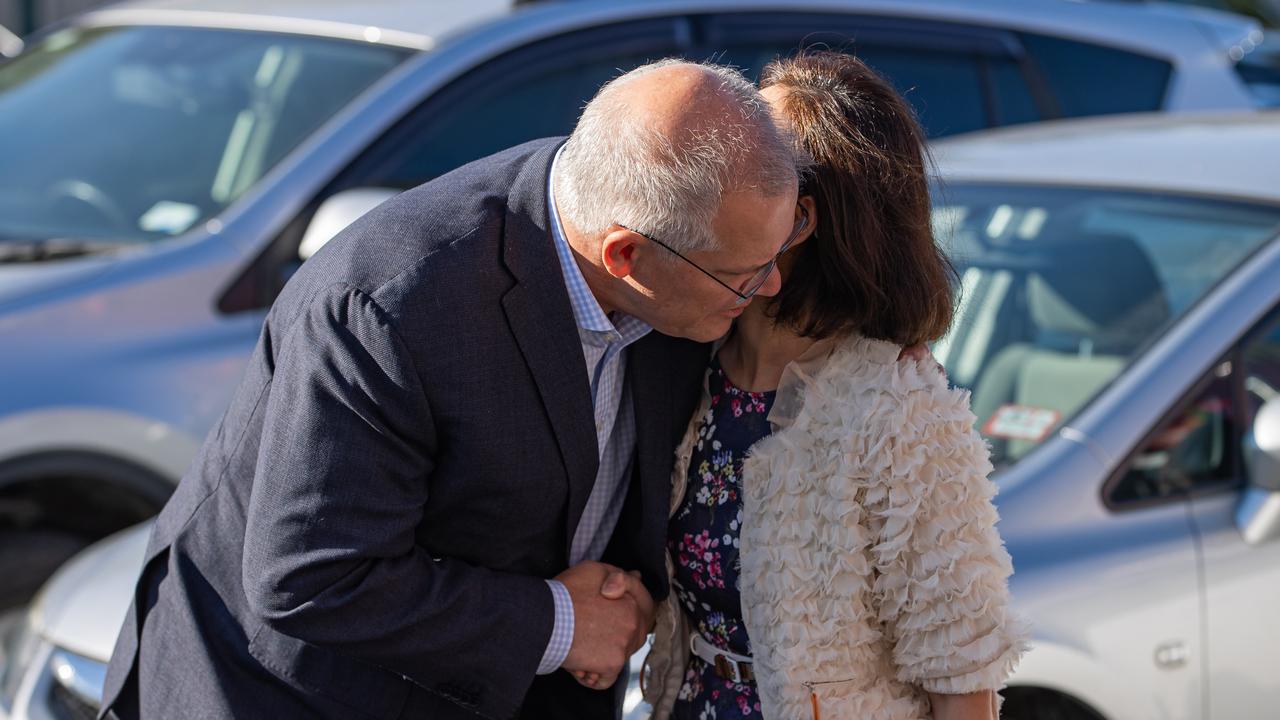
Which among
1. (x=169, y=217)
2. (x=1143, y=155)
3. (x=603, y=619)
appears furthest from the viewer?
(x=169, y=217)

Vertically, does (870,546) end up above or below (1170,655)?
above

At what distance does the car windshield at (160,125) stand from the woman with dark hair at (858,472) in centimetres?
249

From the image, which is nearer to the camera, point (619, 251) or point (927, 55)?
point (619, 251)

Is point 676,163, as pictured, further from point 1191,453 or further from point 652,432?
point 1191,453

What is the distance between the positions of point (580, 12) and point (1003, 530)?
2.38 meters

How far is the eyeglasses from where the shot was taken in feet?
5.59

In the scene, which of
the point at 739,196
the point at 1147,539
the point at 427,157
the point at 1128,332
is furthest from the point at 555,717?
the point at 427,157

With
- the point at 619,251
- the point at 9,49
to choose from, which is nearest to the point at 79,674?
the point at 619,251

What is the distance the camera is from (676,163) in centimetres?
161

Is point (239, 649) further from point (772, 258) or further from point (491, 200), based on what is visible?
point (772, 258)

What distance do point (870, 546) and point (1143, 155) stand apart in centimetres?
185

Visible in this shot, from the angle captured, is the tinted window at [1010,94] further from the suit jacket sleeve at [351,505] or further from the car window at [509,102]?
the suit jacket sleeve at [351,505]

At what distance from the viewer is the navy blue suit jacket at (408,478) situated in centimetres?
163

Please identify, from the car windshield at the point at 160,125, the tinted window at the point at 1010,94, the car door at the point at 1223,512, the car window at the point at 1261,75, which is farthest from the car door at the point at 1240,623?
the car window at the point at 1261,75
